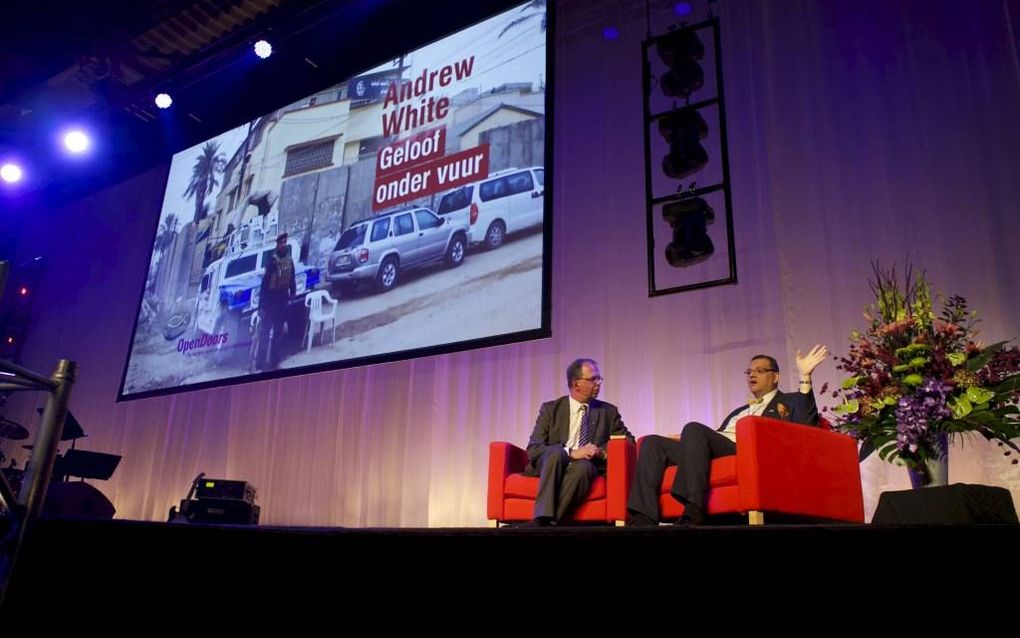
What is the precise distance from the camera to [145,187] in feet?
26.6

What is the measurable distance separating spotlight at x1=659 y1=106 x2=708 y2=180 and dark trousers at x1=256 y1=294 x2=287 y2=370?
10.1ft

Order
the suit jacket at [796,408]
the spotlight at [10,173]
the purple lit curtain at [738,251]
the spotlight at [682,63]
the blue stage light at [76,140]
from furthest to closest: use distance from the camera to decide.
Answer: the spotlight at [10,173]
the blue stage light at [76,140]
the spotlight at [682,63]
the purple lit curtain at [738,251]
the suit jacket at [796,408]

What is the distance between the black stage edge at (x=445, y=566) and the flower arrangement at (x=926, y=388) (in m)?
1.87

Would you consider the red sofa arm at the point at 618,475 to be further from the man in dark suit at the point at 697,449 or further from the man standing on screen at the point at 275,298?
the man standing on screen at the point at 275,298

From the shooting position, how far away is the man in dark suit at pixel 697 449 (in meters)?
Result: 3.35

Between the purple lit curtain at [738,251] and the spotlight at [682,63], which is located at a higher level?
the spotlight at [682,63]

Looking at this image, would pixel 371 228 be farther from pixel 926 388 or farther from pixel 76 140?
pixel 926 388

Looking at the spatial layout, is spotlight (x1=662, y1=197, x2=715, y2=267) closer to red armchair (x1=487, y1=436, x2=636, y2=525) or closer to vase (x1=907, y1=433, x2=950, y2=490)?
red armchair (x1=487, y1=436, x2=636, y2=525)

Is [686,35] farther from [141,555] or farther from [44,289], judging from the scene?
[44,289]

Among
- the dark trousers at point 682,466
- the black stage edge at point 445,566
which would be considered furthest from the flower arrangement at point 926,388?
the black stage edge at point 445,566

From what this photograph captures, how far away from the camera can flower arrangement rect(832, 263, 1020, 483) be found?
282 cm

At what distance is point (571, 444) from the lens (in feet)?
13.8

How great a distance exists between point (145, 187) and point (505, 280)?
4.89 metres

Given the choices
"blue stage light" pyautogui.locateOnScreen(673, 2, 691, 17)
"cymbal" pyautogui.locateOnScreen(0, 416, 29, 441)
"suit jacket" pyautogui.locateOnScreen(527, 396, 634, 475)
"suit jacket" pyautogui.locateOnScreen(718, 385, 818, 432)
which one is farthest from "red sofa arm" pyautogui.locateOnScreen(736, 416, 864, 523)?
"cymbal" pyautogui.locateOnScreen(0, 416, 29, 441)
